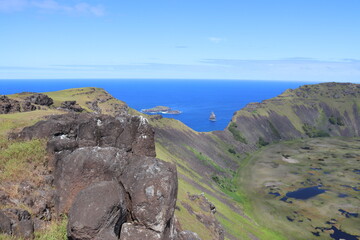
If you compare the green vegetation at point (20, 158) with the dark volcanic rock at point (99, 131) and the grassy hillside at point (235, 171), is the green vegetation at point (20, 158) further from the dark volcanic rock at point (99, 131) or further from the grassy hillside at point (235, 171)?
the dark volcanic rock at point (99, 131)

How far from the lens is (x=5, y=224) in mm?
15812

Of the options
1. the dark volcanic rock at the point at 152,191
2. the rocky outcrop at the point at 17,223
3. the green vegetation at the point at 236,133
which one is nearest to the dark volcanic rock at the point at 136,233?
the dark volcanic rock at the point at 152,191

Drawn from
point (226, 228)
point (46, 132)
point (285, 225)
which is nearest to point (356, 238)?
point (285, 225)

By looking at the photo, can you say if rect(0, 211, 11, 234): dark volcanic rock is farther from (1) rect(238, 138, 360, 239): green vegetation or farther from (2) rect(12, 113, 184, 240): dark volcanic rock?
(1) rect(238, 138, 360, 239): green vegetation

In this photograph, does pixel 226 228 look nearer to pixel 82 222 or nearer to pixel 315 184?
pixel 82 222

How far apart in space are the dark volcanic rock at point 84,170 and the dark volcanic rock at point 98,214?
272 cm

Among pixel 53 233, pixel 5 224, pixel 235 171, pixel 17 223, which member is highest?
pixel 5 224

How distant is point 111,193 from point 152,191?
2.87m

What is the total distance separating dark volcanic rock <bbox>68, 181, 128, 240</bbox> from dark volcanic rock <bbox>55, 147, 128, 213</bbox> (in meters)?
2.72

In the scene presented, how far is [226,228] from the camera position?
64.3m

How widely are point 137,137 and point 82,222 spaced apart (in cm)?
1553

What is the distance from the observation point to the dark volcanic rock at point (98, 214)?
52.4ft

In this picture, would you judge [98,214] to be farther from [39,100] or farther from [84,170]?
[39,100]

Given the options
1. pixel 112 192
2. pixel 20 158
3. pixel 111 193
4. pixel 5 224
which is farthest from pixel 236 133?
pixel 5 224
